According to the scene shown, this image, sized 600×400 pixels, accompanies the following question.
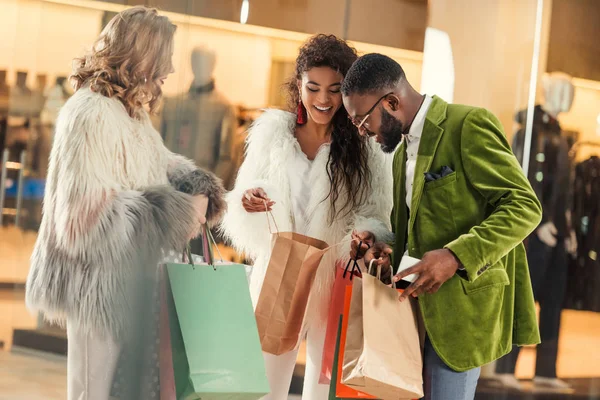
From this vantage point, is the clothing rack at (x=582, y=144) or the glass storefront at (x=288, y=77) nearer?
the glass storefront at (x=288, y=77)

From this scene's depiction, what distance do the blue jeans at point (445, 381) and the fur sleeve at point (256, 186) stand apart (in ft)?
2.33

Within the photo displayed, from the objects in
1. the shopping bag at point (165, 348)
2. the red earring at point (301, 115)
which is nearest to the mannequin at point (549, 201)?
the red earring at point (301, 115)

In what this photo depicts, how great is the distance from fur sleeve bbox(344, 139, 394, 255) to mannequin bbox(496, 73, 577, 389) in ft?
7.95

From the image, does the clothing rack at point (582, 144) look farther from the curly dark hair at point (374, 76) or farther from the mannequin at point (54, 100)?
the mannequin at point (54, 100)

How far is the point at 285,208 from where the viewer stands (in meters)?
2.67

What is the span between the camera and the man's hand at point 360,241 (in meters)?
2.51

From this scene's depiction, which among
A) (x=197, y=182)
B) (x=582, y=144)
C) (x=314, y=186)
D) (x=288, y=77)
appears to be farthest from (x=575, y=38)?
(x=197, y=182)

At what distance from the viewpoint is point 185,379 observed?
2152 mm

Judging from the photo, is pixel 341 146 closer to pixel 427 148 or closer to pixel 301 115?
pixel 301 115

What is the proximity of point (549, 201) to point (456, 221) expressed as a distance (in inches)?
120

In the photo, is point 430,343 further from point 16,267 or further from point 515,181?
point 16,267

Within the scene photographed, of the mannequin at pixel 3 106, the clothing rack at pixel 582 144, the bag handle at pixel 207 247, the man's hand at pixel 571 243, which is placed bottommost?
the man's hand at pixel 571 243

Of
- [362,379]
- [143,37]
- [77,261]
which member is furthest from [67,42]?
[362,379]

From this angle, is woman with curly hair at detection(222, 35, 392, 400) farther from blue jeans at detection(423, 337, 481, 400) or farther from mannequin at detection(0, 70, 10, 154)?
mannequin at detection(0, 70, 10, 154)
